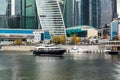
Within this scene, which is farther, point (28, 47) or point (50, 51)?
point (28, 47)

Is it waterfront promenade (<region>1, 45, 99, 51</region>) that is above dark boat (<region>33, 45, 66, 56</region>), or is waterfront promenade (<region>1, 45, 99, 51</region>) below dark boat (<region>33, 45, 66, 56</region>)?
below

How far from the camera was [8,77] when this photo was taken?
45.0 metres

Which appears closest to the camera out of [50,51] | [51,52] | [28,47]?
[51,52]

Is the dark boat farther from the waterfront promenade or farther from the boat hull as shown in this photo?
the waterfront promenade

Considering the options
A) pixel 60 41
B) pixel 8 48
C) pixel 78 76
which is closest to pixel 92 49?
pixel 60 41

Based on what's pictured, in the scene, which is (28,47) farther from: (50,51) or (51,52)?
(51,52)

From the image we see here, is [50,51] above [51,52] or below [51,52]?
above

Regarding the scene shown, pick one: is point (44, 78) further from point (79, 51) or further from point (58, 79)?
point (79, 51)

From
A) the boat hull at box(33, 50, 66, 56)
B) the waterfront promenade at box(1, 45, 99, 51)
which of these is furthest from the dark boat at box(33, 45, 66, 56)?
the waterfront promenade at box(1, 45, 99, 51)

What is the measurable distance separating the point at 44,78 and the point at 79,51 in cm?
9451

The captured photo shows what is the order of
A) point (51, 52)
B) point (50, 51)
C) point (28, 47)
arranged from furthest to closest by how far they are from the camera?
1. point (28, 47)
2. point (50, 51)
3. point (51, 52)

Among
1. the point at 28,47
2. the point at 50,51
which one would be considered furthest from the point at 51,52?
the point at 28,47

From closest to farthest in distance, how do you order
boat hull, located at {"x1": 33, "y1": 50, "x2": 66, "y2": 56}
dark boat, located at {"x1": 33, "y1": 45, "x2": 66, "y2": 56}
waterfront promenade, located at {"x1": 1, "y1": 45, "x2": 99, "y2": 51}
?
boat hull, located at {"x1": 33, "y1": 50, "x2": 66, "y2": 56} → dark boat, located at {"x1": 33, "y1": 45, "x2": 66, "y2": 56} → waterfront promenade, located at {"x1": 1, "y1": 45, "x2": 99, "y2": 51}

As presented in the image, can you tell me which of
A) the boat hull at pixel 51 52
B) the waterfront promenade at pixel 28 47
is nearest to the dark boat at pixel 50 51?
the boat hull at pixel 51 52
